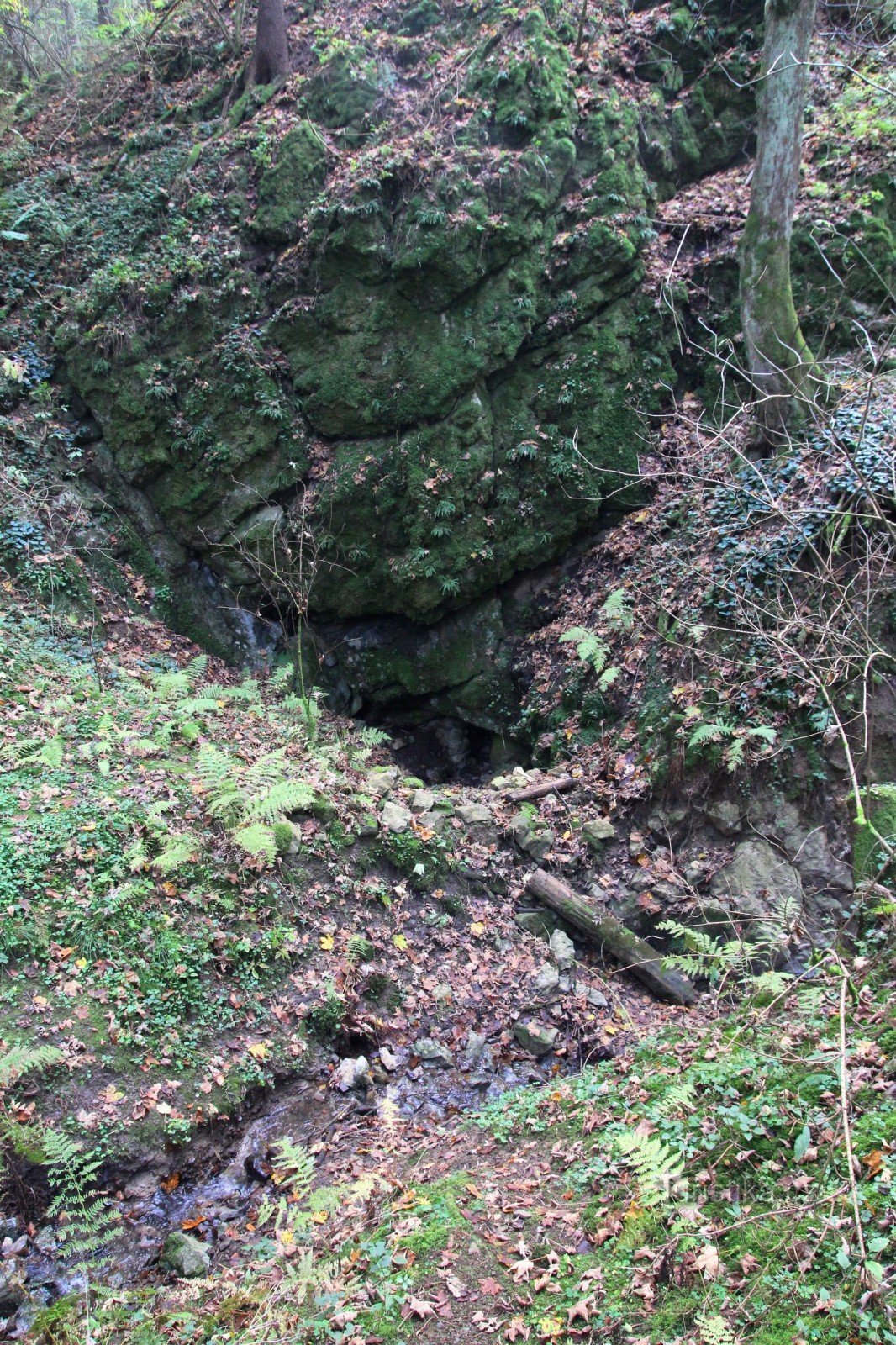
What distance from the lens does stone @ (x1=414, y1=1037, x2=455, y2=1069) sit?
5.61m

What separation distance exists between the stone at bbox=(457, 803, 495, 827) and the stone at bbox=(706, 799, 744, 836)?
2303 mm

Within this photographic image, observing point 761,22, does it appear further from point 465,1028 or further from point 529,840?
point 465,1028

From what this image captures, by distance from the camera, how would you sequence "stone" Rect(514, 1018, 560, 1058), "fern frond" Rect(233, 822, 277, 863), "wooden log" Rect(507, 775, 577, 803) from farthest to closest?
"wooden log" Rect(507, 775, 577, 803)
"stone" Rect(514, 1018, 560, 1058)
"fern frond" Rect(233, 822, 277, 863)

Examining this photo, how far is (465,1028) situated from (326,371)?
9.34 metres

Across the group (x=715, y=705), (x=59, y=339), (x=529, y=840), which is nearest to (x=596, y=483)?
(x=715, y=705)

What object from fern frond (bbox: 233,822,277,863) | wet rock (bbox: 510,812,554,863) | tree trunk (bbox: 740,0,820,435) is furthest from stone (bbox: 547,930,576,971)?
tree trunk (bbox: 740,0,820,435)

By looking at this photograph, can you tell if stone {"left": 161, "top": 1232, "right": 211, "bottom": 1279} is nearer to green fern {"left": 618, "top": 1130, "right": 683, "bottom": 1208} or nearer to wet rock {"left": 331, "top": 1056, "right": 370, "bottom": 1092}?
wet rock {"left": 331, "top": 1056, "right": 370, "bottom": 1092}

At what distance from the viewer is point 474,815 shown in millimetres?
7785

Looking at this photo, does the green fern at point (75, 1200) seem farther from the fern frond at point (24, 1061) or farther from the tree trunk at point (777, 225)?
the tree trunk at point (777, 225)

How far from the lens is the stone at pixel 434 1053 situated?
561 cm

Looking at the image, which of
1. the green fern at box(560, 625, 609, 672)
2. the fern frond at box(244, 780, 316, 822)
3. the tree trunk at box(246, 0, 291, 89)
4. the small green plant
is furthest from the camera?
the tree trunk at box(246, 0, 291, 89)

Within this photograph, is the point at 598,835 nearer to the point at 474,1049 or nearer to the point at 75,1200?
the point at 474,1049

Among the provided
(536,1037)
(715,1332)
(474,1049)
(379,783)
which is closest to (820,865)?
(536,1037)

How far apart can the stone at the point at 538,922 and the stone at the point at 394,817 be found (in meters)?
1.45
